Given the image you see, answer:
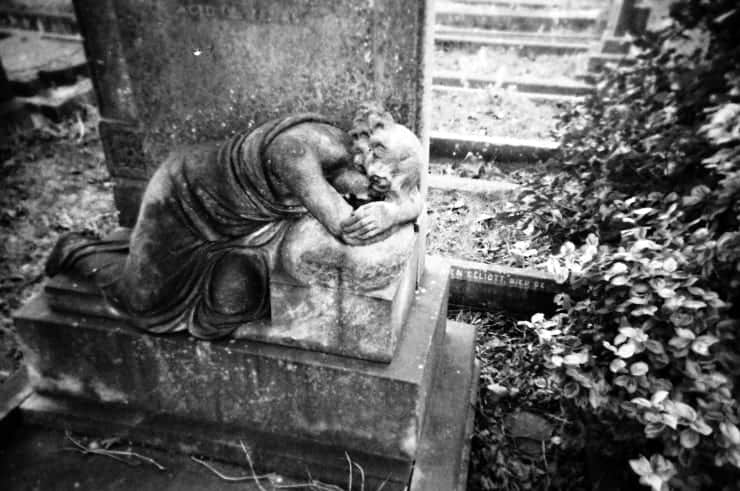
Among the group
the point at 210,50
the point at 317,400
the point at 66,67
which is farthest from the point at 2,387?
the point at 66,67

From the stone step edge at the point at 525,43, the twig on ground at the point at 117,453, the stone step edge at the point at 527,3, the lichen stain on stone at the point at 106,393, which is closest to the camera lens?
the twig on ground at the point at 117,453

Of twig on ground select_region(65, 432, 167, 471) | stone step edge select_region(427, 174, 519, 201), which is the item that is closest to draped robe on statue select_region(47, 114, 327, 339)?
twig on ground select_region(65, 432, 167, 471)

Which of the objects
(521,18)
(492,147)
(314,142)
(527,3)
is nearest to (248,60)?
(314,142)

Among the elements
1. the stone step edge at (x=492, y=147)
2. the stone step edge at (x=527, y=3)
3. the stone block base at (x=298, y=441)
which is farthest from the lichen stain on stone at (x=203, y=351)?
the stone step edge at (x=527, y=3)

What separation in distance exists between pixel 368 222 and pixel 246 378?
962mm

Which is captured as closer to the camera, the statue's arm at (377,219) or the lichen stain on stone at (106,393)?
the statue's arm at (377,219)

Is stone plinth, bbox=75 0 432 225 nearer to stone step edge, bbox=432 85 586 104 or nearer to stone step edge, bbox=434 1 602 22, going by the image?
stone step edge, bbox=432 85 586 104

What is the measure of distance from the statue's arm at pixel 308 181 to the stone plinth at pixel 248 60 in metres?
0.47

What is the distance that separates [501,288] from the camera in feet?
13.1

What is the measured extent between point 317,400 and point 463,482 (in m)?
0.81

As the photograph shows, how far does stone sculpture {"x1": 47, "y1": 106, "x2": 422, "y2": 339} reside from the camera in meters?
2.44

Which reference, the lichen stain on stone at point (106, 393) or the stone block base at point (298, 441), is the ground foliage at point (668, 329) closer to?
the stone block base at point (298, 441)

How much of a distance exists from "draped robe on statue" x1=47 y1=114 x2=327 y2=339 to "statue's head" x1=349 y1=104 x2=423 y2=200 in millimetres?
261

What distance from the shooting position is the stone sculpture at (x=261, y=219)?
2438 millimetres
